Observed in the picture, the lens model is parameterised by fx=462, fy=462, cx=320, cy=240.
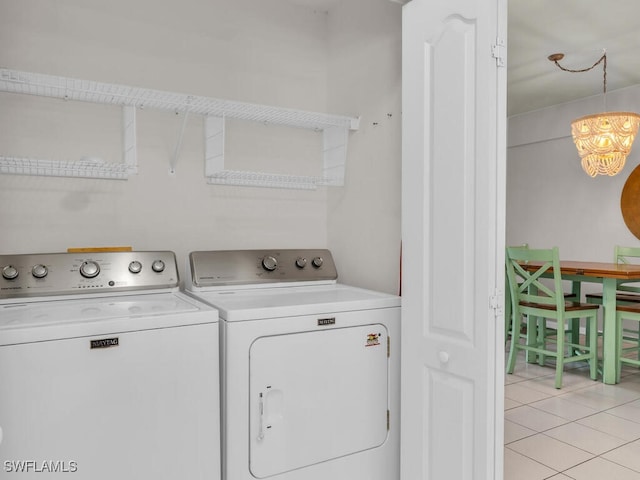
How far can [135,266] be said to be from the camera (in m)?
1.96

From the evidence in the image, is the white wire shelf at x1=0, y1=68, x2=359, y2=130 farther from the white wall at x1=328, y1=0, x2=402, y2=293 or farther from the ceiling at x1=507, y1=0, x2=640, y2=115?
the ceiling at x1=507, y1=0, x2=640, y2=115

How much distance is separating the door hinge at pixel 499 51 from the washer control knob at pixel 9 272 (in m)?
1.85

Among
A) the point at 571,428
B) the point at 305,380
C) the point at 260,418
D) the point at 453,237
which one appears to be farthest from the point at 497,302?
the point at 571,428

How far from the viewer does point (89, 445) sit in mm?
1379

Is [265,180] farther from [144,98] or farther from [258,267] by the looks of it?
[144,98]

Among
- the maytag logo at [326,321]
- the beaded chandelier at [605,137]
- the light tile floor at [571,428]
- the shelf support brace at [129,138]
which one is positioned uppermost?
the beaded chandelier at [605,137]

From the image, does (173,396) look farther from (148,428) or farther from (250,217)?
(250,217)

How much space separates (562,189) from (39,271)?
5786 mm

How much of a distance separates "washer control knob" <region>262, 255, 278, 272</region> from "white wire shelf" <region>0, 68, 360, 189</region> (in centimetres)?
40

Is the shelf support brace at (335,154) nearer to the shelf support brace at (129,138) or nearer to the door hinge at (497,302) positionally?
the shelf support brace at (129,138)

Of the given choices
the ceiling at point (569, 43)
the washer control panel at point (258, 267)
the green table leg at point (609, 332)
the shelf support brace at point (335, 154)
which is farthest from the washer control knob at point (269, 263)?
the green table leg at point (609, 332)

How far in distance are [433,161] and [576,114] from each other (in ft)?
16.0

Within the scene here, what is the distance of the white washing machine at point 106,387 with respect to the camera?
130cm

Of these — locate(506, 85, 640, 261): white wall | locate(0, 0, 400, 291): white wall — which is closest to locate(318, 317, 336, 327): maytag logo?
locate(0, 0, 400, 291): white wall
